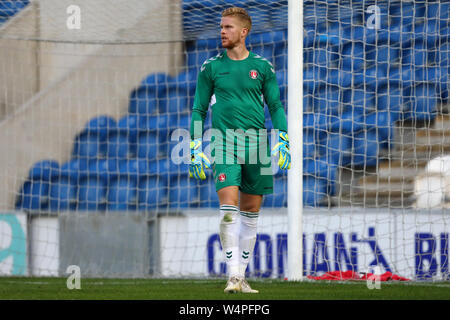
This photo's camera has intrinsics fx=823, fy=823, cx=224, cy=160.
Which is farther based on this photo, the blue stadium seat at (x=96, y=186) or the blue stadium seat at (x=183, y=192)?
the blue stadium seat at (x=96, y=186)

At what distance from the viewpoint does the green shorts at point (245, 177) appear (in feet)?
15.0

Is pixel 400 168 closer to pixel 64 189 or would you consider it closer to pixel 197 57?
pixel 197 57

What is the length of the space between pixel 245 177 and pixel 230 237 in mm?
355

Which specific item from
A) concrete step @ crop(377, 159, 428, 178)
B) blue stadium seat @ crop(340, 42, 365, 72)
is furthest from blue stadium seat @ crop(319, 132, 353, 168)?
blue stadium seat @ crop(340, 42, 365, 72)

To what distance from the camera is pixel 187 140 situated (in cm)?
943

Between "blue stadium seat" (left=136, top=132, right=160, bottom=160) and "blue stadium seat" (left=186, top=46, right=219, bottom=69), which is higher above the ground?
"blue stadium seat" (left=186, top=46, right=219, bottom=69)

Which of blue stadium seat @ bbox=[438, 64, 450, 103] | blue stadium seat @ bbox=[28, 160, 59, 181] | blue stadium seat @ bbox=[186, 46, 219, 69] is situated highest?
blue stadium seat @ bbox=[186, 46, 219, 69]

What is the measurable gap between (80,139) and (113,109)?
55 cm

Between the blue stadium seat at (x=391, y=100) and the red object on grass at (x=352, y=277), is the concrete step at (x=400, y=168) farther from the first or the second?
the red object on grass at (x=352, y=277)

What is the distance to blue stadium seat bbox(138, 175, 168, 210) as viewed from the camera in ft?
29.7

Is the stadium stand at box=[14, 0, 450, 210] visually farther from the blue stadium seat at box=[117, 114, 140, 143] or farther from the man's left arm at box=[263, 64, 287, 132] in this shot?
the man's left arm at box=[263, 64, 287, 132]

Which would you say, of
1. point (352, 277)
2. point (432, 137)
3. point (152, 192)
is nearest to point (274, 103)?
point (352, 277)

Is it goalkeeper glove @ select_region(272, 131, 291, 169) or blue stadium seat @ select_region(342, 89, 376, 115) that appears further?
blue stadium seat @ select_region(342, 89, 376, 115)

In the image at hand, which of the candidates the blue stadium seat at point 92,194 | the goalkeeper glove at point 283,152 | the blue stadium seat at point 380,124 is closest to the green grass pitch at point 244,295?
the goalkeeper glove at point 283,152
